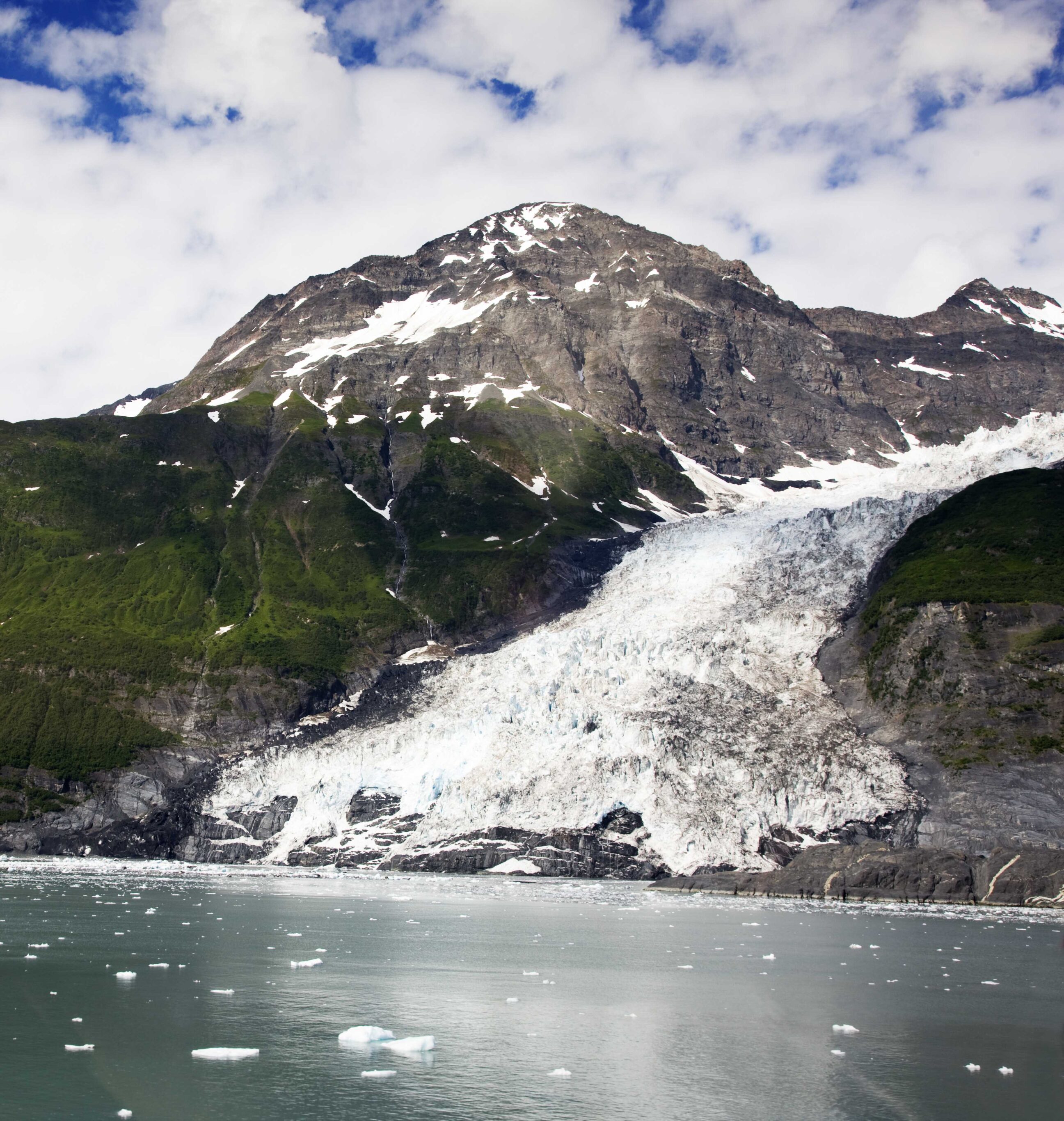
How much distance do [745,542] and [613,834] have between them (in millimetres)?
66174

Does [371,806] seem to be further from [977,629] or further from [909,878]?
[977,629]

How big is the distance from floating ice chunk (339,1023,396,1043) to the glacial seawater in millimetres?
458

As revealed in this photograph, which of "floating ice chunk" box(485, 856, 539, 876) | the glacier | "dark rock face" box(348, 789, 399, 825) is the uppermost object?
the glacier

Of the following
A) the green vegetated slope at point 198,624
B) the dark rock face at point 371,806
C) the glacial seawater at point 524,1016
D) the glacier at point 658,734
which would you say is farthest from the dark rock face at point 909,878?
the green vegetated slope at point 198,624

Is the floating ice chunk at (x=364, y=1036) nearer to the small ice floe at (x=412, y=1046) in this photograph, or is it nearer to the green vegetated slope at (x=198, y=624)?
the small ice floe at (x=412, y=1046)

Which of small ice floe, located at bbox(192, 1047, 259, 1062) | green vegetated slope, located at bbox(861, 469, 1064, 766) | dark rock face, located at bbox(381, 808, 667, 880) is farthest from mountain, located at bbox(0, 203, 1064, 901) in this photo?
small ice floe, located at bbox(192, 1047, 259, 1062)

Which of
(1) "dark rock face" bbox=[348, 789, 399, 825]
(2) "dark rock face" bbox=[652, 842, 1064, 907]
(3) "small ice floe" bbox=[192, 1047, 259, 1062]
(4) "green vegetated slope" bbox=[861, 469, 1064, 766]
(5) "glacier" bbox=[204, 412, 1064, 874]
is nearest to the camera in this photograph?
(3) "small ice floe" bbox=[192, 1047, 259, 1062]

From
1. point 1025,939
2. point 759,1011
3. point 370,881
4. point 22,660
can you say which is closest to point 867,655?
point 370,881

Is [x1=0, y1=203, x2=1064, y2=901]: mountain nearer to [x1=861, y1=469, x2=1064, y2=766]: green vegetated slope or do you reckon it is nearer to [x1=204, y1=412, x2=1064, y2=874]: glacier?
[x1=204, y1=412, x2=1064, y2=874]: glacier

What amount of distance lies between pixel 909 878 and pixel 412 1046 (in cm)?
6246

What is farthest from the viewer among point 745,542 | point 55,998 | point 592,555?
point 592,555

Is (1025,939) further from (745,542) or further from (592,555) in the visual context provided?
(592,555)

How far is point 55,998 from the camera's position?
33.0m

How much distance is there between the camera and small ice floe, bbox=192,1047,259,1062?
26.4 m
